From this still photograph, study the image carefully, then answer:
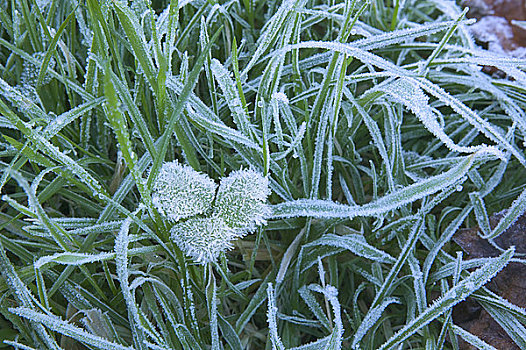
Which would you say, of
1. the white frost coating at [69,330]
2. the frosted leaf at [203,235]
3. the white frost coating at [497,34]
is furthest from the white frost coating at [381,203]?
the white frost coating at [497,34]

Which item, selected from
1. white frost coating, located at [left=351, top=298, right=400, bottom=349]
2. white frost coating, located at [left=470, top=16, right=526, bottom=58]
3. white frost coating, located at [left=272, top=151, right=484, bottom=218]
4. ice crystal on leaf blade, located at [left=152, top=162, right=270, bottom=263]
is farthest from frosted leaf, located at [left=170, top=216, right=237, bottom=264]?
white frost coating, located at [left=470, top=16, right=526, bottom=58]

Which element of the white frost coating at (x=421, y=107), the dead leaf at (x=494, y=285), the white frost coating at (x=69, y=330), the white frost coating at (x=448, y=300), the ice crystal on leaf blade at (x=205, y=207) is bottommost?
the dead leaf at (x=494, y=285)

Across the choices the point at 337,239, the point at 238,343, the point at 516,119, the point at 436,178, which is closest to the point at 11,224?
the point at 238,343

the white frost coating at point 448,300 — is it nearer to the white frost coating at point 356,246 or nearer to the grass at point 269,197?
the grass at point 269,197

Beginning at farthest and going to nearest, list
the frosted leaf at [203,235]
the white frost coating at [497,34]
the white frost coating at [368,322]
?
the white frost coating at [497,34], the white frost coating at [368,322], the frosted leaf at [203,235]

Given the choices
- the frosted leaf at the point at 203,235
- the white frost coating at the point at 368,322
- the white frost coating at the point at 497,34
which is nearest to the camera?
the frosted leaf at the point at 203,235

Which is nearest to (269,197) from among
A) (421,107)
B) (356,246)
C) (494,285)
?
(356,246)
